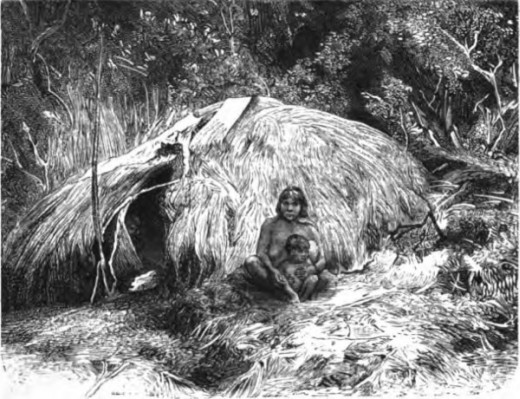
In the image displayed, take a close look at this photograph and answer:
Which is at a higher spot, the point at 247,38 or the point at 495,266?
the point at 247,38

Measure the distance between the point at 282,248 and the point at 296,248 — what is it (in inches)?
4.8

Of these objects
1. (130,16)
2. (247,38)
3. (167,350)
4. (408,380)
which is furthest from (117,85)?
(408,380)

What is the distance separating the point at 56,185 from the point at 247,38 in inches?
84.4

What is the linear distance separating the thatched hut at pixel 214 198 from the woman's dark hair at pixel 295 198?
0.18 feet

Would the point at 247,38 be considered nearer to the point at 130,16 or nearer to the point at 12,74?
the point at 130,16

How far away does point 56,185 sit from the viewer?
687cm

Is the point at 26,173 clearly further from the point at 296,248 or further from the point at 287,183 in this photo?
the point at 296,248

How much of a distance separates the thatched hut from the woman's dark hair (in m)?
0.05

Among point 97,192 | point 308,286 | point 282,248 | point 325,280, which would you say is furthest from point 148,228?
point 325,280

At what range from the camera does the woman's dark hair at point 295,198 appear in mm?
6676

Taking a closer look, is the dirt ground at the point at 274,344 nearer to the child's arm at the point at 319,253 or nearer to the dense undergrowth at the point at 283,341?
the dense undergrowth at the point at 283,341

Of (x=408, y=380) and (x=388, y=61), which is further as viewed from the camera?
(x=388, y=61)

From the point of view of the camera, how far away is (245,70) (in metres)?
6.90

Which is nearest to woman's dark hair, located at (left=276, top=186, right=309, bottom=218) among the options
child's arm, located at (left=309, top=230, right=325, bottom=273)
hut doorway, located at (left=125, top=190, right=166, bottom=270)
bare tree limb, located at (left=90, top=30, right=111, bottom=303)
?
child's arm, located at (left=309, top=230, right=325, bottom=273)
